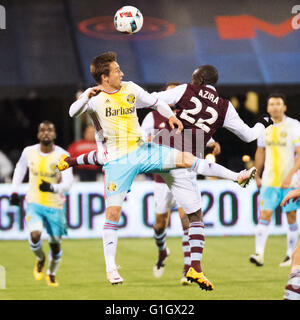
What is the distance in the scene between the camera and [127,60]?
20.1 m

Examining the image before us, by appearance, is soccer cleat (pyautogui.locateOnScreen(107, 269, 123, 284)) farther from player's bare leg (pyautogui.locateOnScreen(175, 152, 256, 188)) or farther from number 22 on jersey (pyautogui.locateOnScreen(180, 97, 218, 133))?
number 22 on jersey (pyautogui.locateOnScreen(180, 97, 218, 133))

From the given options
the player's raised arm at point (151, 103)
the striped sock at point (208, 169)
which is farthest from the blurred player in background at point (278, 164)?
the player's raised arm at point (151, 103)

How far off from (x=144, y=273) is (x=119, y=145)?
3560 mm

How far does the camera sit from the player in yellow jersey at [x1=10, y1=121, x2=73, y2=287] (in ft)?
33.4

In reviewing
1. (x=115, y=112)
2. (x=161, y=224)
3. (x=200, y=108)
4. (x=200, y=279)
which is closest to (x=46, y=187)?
(x=161, y=224)

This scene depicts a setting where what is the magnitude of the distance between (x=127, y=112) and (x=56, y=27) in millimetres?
13402

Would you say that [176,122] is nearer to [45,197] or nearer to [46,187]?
[46,187]

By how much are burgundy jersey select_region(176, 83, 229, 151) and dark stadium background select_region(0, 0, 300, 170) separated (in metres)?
10.6

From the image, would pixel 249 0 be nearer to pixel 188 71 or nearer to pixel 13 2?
pixel 188 71

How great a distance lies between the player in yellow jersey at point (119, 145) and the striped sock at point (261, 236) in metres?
3.34

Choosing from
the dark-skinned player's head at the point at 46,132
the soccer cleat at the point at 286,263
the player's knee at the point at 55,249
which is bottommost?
the soccer cleat at the point at 286,263

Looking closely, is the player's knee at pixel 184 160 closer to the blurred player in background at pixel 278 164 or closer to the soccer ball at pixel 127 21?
the soccer ball at pixel 127 21

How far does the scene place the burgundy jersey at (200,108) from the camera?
830 cm

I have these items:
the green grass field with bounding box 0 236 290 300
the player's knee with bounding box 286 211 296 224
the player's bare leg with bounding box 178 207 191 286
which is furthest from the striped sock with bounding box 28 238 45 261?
the player's knee with bounding box 286 211 296 224
